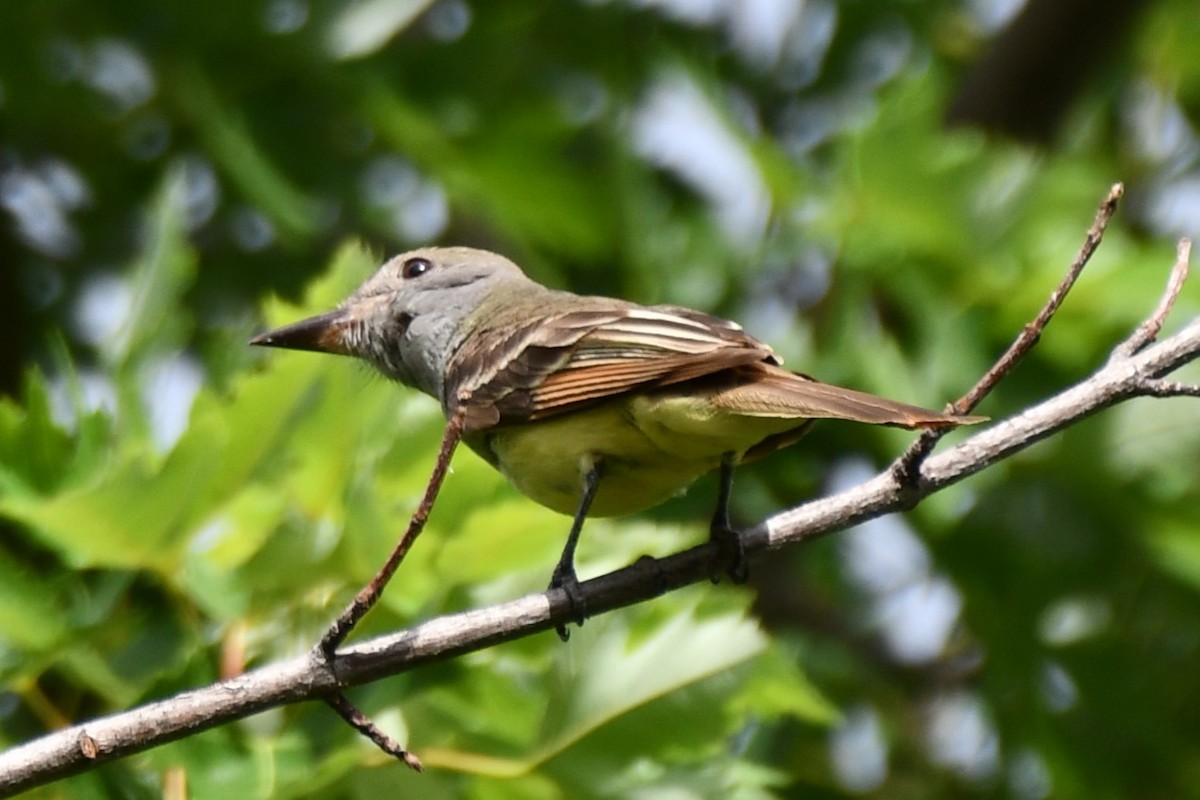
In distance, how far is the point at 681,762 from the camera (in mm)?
3910

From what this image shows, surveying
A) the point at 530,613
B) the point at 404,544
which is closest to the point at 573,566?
the point at 530,613

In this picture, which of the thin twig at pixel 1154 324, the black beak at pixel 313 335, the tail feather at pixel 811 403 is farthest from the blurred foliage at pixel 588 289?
the thin twig at pixel 1154 324

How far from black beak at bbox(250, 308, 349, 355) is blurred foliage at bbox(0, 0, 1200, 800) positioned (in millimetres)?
103

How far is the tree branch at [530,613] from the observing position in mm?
2943

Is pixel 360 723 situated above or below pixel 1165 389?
below

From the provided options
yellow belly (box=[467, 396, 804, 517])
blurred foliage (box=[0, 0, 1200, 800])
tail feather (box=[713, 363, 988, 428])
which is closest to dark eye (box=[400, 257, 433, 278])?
blurred foliage (box=[0, 0, 1200, 800])

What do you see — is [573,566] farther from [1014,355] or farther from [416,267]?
[416,267]

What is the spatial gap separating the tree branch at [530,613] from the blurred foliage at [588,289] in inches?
19.7

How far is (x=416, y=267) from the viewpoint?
5195 millimetres

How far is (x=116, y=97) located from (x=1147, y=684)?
156 inches

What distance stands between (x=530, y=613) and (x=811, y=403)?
71cm

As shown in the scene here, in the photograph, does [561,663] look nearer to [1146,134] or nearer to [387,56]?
[387,56]

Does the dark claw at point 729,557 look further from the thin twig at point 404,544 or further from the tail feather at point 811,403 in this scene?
the thin twig at point 404,544

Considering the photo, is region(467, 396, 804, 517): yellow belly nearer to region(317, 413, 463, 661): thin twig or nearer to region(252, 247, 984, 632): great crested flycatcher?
region(252, 247, 984, 632): great crested flycatcher
